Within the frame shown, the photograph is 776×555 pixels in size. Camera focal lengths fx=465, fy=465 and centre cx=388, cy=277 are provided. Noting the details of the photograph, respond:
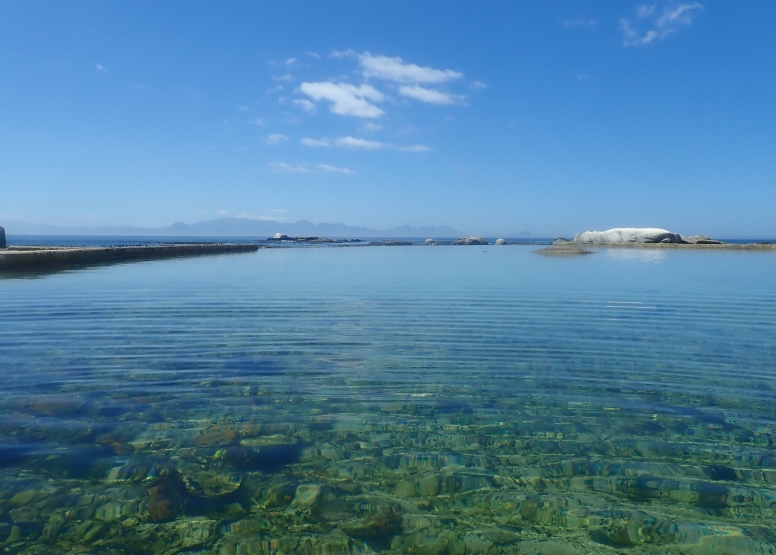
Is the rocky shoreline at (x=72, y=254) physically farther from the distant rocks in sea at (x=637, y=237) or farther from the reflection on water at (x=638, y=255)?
the distant rocks in sea at (x=637, y=237)

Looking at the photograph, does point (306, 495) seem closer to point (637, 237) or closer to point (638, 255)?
point (638, 255)

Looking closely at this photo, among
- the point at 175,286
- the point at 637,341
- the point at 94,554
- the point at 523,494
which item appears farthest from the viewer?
the point at 175,286

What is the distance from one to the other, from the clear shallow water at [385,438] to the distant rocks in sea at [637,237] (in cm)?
7117

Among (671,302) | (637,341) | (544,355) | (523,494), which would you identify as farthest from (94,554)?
(671,302)

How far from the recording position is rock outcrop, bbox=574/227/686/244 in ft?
243

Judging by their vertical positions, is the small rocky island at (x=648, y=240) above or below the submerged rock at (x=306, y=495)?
above

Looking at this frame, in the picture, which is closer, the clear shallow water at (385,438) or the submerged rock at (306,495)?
the clear shallow water at (385,438)

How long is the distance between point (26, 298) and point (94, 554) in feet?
52.7

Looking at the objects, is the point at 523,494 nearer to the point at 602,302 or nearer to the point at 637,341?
the point at 637,341

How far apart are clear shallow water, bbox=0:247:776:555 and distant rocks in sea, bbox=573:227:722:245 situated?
7117cm

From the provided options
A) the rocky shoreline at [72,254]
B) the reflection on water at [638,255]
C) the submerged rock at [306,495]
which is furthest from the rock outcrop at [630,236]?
the submerged rock at [306,495]

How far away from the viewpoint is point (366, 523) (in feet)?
13.2

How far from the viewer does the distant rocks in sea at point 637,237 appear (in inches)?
2911

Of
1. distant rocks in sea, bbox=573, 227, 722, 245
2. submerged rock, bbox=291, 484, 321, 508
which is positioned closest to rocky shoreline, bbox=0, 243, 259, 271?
submerged rock, bbox=291, 484, 321, 508
